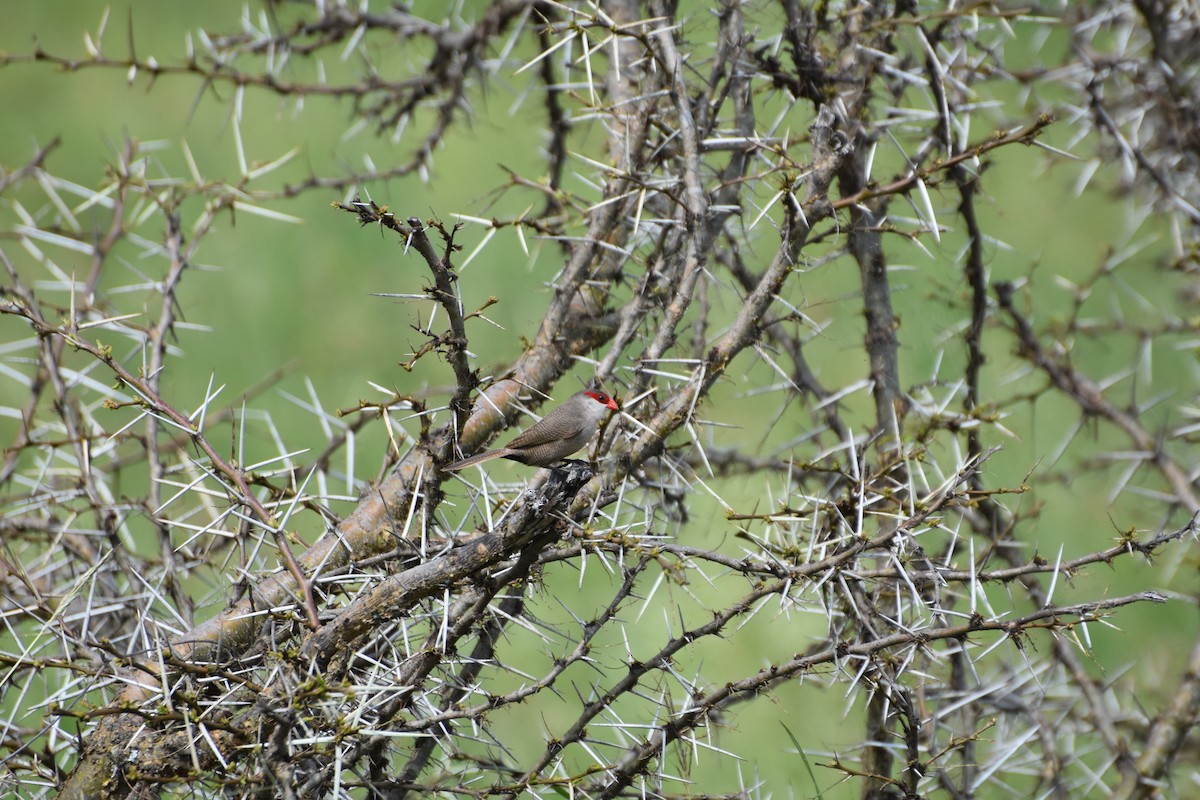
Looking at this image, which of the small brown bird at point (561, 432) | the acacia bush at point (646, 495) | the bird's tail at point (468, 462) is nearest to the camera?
the acacia bush at point (646, 495)

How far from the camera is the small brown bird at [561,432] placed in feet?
11.4

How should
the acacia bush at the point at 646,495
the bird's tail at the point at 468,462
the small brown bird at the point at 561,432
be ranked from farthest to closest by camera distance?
1. the small brown bird at the point at 561,432
2. the bird's tail at the point at 468,462
3. the acacia bush at the point at 646,495

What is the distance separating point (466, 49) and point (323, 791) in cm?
325

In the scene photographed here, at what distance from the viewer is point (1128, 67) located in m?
4.84

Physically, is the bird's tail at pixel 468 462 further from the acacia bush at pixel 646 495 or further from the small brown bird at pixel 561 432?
the small brown bird at pixel 561 432

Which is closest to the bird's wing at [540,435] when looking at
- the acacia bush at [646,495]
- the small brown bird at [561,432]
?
the small brown bird at [561,432]

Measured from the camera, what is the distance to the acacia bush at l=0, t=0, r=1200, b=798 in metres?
2.49

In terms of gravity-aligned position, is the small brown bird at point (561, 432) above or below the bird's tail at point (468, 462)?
above

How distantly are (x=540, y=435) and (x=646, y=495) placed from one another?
418mm

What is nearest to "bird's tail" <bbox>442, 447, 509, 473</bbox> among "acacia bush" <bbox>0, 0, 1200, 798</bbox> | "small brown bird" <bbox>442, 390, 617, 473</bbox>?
"acacia bush" <bbox>0, 0, 1200, 798</bbox>

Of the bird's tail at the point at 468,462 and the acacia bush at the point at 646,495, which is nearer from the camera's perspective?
the acacia bush at the point at 646,495

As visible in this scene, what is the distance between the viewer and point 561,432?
3508 mm

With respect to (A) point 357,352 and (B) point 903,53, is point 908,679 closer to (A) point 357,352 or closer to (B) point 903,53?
(B) point 903,53

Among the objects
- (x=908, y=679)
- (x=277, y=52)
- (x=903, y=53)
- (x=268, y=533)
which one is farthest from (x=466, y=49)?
(x=908, y=679)
